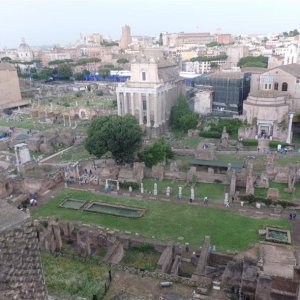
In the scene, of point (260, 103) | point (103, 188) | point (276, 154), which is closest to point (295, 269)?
point (103, 188)

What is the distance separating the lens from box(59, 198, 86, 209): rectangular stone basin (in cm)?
2936

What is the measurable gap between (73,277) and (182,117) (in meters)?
38.4

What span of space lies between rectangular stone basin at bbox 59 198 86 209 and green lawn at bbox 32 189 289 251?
52 centimetres

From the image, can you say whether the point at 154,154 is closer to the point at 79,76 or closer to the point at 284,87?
the point at 284,87

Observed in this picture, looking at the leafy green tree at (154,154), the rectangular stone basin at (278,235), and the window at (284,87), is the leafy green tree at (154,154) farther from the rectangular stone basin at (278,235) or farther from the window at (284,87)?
the window at (284,87)

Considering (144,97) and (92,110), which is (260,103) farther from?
(92,110)

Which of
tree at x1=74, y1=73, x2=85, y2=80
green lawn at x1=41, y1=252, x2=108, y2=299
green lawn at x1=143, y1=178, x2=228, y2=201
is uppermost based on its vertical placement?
tree at x1=74, y1=73, x2=85, y2=80

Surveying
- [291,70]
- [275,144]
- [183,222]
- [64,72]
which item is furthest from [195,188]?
[64,72]

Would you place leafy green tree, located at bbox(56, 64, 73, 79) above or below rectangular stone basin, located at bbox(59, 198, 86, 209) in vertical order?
above

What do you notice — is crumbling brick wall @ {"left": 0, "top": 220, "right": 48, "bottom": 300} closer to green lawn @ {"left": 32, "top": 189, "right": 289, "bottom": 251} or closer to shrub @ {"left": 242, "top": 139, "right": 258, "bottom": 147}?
green lawn @ {"left": 32, "top": 189, "right": 289, "bottom": 251}

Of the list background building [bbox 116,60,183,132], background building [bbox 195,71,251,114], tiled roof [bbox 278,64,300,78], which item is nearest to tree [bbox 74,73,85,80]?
background building [bbox 195,71,251,114]

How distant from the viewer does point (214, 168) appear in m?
36.6

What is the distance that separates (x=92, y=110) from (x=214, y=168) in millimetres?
35401

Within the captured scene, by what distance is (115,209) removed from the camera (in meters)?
28.9
